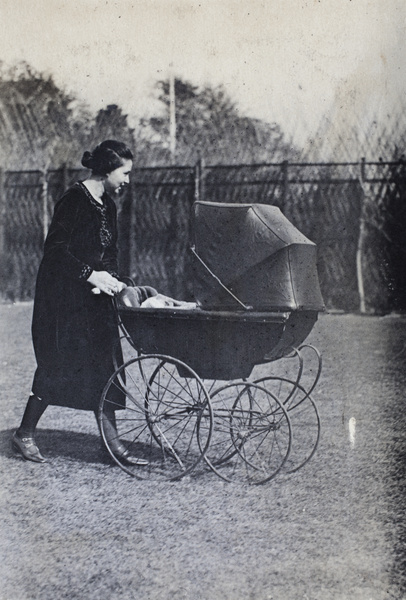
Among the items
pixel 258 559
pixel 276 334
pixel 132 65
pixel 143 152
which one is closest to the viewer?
pixel 258 559

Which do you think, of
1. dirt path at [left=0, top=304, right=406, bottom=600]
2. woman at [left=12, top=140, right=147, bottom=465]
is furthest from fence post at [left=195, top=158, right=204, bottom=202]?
dirt path at [left=0, top=304, right=406, bottom=600]

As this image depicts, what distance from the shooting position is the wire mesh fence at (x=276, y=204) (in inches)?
292

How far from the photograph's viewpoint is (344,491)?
11.7ft

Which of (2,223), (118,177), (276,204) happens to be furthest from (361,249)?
(118,177)

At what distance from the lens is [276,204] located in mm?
8352

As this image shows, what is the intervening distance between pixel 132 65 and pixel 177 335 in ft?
5.40

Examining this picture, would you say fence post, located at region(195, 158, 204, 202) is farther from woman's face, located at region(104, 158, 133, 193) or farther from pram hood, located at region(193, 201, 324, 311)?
pram hood, located at region(193, 201, 324, 311)

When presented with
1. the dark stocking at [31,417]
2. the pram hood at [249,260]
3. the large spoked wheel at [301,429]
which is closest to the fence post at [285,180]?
the large spoked wheel at [301,429]

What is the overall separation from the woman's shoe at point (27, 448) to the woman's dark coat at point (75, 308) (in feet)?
0.93

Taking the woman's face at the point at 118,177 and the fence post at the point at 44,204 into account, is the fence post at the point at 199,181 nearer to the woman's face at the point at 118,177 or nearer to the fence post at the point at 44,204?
the fence post at the point at 44,204

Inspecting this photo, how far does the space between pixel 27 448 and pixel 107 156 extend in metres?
1.88

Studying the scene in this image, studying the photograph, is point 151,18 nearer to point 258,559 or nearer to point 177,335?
point 177,335

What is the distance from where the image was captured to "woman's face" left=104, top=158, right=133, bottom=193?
397 cm

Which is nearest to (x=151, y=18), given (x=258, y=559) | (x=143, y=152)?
(x=143, y=152)
